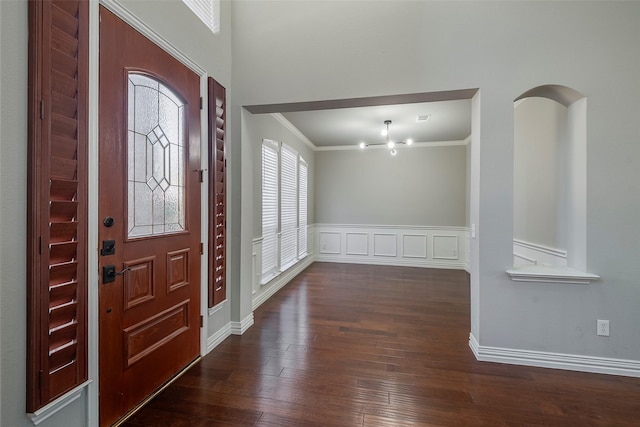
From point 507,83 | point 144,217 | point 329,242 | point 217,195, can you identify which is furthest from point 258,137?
point 329,242

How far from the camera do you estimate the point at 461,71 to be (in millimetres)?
2482

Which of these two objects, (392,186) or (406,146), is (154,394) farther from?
(406,146)

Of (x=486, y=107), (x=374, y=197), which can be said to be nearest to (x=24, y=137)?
(x=486, y=107)

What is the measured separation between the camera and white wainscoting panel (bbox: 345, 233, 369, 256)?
6.47 metres

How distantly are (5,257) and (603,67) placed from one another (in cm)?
396

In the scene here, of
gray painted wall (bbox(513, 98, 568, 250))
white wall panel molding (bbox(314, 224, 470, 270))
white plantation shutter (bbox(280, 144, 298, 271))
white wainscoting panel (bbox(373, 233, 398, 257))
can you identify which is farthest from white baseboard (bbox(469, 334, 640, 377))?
white wainscoting panel (bbox(373, 233, 398, 257))

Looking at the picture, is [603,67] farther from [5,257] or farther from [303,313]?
[5,257]

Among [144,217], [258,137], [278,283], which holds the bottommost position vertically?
[278,283]

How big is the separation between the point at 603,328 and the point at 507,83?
214 centimetres

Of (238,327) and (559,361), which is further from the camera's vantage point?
(238,327)

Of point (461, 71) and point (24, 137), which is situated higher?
point (461, 71)

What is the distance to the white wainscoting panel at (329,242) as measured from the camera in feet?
21.8

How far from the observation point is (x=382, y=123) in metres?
4.72

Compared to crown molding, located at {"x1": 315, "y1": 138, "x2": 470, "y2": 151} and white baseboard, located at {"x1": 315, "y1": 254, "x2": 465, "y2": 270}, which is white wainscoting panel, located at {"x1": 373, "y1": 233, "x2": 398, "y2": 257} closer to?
white baseboard, located at {"x1": 315, "y1": 254, "x2": 465, "y2": 270}
